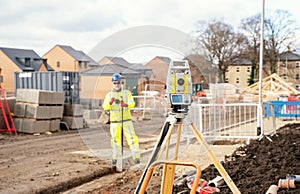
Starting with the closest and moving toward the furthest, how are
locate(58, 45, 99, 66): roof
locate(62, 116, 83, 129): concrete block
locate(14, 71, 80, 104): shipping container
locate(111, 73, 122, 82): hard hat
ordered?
locate(58, 45, 99, 66): roof
locate(111, 73, 122, 82): hard hat
locate(62, 116, 83, 129): concrete block
locate(14, 71, 80, 104): shipping container

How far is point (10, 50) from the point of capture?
61.0m

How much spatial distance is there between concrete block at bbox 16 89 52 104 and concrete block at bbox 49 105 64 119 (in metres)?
0.35

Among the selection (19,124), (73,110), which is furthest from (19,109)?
(73,110)

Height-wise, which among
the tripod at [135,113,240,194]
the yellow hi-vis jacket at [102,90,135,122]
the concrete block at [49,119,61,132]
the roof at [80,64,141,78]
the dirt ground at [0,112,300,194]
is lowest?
the dirt ground at [0,112,300,194]

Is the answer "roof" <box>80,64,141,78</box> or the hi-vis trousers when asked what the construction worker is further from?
"roof" <box>80,64,141,78</box>

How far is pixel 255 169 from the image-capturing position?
24.1 ft

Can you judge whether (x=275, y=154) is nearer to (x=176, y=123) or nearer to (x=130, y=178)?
(x=130, y=178)

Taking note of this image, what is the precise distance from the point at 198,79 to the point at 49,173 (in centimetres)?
409

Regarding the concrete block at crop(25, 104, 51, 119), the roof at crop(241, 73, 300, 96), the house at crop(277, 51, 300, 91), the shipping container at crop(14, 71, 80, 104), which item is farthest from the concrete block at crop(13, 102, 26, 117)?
the house at crop(277, 51, 300, 91)

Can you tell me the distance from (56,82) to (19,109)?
425 centimetres

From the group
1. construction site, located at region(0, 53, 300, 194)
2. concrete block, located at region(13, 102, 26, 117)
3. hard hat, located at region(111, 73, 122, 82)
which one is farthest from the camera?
concrete block, located at region(13, 102, 26, 117)

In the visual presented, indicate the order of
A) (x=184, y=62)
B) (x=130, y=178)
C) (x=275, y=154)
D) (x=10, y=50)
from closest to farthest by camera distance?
(x=184, y=62), (x=130, y=178), (x=275, y=154), (x=10, y=50)

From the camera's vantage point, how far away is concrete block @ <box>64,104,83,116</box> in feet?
54.5

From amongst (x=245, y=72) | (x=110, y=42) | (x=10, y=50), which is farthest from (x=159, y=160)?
(x=245, y=72)
